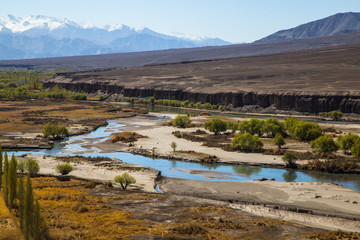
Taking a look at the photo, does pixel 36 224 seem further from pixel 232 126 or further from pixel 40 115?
pixel 40 115

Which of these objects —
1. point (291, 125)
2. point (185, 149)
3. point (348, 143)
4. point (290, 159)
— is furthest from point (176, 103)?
point (290, 159)

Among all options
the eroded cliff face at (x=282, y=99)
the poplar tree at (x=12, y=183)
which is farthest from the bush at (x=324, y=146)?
the eroded cliff face at (x=282, y=99)

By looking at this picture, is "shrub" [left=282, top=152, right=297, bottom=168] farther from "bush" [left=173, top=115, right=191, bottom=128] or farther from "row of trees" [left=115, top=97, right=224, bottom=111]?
"row of trees" [left=115, top=97, right=224, bottom=111]

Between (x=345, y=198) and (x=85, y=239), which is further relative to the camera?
(x=345, y=198)

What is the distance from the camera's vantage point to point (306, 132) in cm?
7706

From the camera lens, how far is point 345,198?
141ft

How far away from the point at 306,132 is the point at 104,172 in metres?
40.3

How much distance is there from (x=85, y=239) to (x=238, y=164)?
34507 millimetres

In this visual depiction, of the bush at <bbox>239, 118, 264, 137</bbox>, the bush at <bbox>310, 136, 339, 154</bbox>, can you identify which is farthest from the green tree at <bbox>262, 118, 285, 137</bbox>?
the bush at <bbox>310, 136, 339, 154</bbox>

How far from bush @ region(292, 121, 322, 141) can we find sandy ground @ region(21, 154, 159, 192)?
3391cm

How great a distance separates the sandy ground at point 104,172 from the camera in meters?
49.3

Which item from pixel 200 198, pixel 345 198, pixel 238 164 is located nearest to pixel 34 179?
pixel 200 198

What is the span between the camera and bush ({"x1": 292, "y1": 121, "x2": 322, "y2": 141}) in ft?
251

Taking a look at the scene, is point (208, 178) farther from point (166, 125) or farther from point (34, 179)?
point (166, 125)
